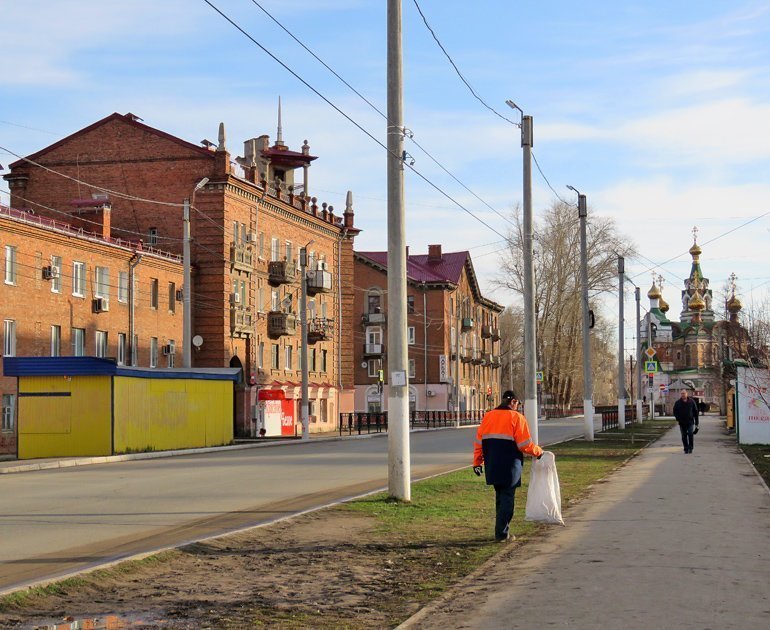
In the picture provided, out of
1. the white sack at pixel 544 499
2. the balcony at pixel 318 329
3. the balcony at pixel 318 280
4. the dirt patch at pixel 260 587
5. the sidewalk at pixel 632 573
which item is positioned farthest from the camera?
the balcony at pixel 318 329

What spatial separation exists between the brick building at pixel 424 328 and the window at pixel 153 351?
115ft

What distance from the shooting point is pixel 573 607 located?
8.00 metres

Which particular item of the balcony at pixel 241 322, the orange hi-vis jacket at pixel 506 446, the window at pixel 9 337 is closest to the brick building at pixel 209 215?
the balcony at pixel 241 322

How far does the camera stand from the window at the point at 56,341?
43.4m

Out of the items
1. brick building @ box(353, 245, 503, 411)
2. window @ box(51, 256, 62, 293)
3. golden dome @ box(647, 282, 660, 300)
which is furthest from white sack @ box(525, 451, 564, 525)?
golden dome @ box(647, 282, 660, 300)

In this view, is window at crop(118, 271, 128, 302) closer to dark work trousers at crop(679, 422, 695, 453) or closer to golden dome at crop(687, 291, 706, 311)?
dark work trousers at crop(679, 422, 695, 453)

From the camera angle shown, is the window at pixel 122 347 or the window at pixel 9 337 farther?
the window at pixel 122 347

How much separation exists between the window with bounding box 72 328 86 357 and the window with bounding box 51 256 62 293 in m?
1.95

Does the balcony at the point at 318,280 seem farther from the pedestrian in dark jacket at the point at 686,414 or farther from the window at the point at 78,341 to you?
the pedestrian in dark jacket at the point at 686,414

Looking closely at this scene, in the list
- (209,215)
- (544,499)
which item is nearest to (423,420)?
(209,215)

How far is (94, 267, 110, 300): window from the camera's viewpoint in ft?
151

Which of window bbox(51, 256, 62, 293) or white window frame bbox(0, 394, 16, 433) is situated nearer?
white window frame bbox(0, 394, 16, 433)

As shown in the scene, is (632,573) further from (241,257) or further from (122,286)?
(241,257)

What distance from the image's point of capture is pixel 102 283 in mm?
46375
